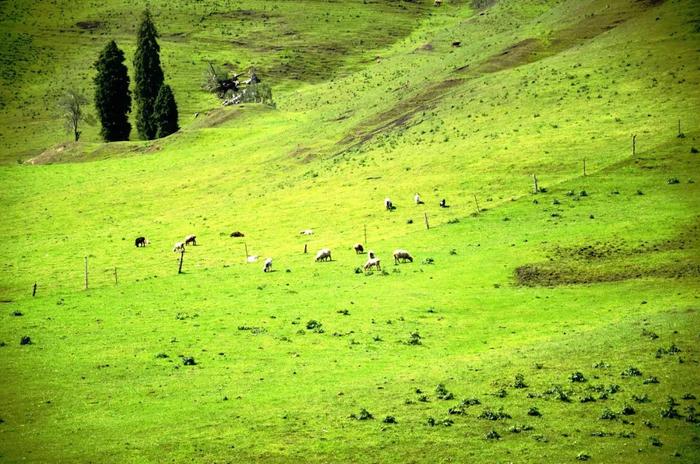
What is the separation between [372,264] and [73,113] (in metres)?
99.0

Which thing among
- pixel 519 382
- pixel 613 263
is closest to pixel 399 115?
pixel 613 263

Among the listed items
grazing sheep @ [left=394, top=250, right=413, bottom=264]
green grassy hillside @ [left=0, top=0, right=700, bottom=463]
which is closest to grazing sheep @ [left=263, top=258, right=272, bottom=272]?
green grassy hillside @ [left=0, top=0, right=700, bottom=463]

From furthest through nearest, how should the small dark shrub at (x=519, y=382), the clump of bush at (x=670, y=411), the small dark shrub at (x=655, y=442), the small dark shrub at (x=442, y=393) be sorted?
the small dark shrub at (x=519, y=382), the small dark shrub at (x=442, y=393), the clump of bush at (x=670, y=411), the small dark shrub at (x=655, y=442)

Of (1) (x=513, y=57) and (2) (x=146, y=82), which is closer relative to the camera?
(1) (x=513, y=57)

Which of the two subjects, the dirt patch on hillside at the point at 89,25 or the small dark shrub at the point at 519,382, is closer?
the small dark shrub at the point at 519,382

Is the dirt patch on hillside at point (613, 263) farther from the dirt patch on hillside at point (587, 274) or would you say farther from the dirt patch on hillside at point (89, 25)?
the dirt patch on hillside at point (89, 25)

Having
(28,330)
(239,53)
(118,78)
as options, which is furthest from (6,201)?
(239,53)

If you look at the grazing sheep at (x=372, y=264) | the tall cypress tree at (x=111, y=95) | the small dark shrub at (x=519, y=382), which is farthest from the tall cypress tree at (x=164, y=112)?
the small dark shrub at (x=519, y=382)

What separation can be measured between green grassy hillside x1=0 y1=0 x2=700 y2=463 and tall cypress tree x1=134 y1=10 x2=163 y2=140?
834 centimetres

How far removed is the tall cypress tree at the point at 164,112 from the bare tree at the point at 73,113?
48.7ft

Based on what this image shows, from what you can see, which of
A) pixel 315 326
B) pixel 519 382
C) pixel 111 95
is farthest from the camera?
pixel 111 95

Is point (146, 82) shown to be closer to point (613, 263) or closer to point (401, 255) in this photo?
point (401, 255)

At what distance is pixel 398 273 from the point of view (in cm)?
5006

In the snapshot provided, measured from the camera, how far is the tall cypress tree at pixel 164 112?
12900 centimetres
